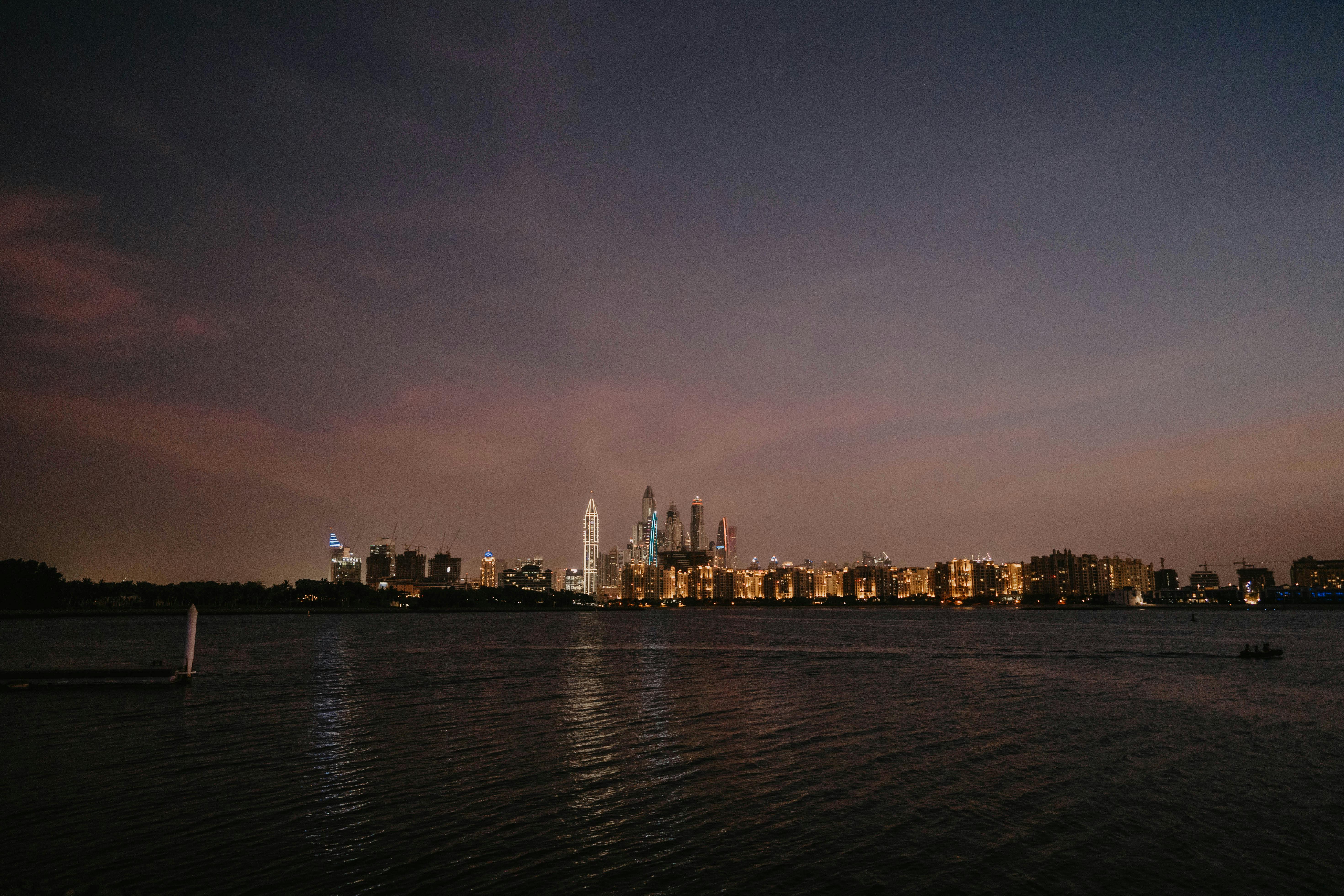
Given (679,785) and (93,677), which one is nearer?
(679,785)

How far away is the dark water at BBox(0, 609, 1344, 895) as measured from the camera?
1878 centimetres

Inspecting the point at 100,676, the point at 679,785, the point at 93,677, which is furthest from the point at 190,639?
the point at 679,785

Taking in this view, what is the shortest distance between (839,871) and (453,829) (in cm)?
1073

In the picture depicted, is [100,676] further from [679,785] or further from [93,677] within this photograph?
[679,785]

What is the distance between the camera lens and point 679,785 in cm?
2695

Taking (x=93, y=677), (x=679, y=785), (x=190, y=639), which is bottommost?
(x=679, y=785)

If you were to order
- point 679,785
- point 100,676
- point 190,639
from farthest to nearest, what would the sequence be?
point 190,639 < point 100,676 < point 679,785

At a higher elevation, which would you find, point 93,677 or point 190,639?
point 190,639

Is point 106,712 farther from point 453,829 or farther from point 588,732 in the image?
point 453,829

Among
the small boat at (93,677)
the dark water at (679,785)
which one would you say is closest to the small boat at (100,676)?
the small boat at (93,677)

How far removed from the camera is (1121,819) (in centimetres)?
2345

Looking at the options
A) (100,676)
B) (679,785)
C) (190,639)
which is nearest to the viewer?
(679,785)

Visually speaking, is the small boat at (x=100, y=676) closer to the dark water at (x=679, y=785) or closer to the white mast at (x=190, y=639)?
the white mast at (x=190, y=639)

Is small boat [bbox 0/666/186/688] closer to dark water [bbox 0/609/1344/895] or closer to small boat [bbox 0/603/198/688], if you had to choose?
small boat [bbox 0/603/198/688]
